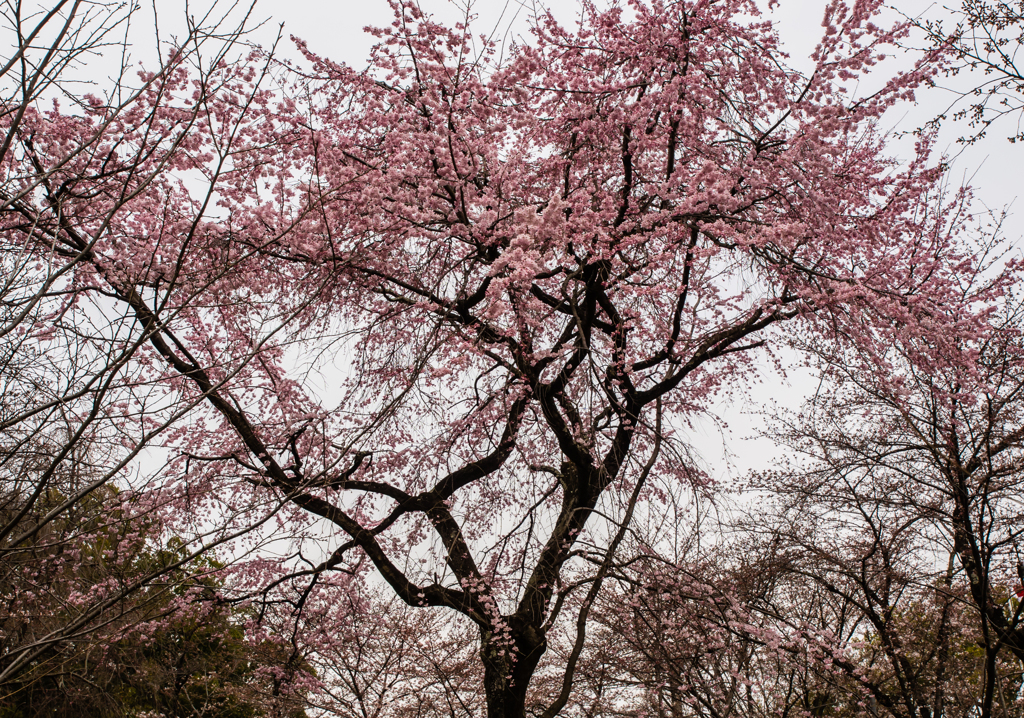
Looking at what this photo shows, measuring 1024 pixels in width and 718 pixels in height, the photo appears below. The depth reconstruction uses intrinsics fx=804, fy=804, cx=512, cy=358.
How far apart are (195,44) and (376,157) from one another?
4.20 metres

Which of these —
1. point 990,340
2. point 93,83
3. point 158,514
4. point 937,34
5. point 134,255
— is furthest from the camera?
point 158,514

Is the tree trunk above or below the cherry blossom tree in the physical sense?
below

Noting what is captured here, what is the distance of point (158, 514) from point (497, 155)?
17.5 feet

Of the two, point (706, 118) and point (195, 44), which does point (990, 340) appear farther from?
point (195, 44)

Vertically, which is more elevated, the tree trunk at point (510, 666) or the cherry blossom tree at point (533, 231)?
the cherry blossom tree at point (533, 231)

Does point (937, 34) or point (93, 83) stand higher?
point (937, 34)

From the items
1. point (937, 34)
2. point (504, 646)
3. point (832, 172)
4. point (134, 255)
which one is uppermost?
point (832, 172)

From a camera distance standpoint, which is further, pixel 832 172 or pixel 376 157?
pixel 376 157

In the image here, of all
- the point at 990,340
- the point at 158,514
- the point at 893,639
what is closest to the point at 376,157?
the point at 158,514

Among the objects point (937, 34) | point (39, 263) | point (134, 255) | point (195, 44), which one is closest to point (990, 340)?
point (937, 34)

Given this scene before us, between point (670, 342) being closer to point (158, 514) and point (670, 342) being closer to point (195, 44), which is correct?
point (195, 44)

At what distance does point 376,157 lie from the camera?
744 cm

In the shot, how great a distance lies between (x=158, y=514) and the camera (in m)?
8.72

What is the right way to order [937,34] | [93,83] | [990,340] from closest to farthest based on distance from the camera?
1. [93,83]
2. [937,34]
3. [990,340]
